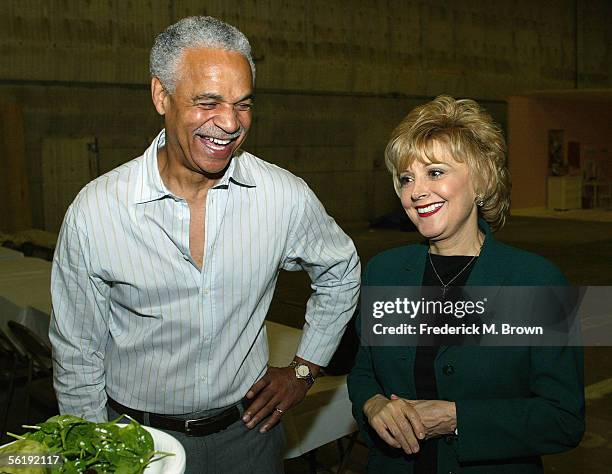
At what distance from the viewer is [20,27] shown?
10312 mm

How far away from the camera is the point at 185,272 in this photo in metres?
1.80

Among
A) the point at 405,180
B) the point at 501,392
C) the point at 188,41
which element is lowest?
the point at 501,392

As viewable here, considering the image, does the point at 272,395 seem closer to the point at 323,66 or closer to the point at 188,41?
the point at 188,41

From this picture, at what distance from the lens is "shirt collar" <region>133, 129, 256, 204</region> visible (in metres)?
1.81

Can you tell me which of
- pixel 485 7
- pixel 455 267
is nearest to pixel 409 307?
pixel 455 267

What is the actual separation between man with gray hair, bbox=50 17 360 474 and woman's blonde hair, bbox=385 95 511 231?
→ 1.25 ft

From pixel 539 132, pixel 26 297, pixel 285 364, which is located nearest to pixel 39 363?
pixel 26 297

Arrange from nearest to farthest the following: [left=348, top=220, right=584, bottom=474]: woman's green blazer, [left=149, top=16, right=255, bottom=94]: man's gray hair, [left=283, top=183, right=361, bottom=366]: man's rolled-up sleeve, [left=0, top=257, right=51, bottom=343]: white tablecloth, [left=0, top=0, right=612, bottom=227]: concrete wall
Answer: [left=348, top=220, right=584, bottom=474]: woman's green blazer → [left=149, top=16, right=255, bottom=94]: man's gray hair → [left=283, top=183, right=361, bottom=366]: man's rolled-up sleeve → [left=0, top=257, right=51, bottom=343]: white tablecloth → [left=0, top=0, right=612, bottom=227]: concrete wall

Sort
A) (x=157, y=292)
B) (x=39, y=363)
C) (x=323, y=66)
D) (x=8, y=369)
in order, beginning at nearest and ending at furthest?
(x=157, y=292) < (x=39, y=363) < (x=8, y=369) < (x=323, y=66)

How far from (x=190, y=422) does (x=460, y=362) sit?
27.3 inches

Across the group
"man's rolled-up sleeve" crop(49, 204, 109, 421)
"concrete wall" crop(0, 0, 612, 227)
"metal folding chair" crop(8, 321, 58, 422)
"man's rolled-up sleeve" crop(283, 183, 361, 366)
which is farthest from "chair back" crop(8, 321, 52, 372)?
"concrete wall" crop(0, 0, 612, 227)

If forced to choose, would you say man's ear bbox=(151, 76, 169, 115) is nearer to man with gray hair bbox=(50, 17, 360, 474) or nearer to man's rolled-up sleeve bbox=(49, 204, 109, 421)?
man with gray hair bbox=(50, 17, 360, 474)

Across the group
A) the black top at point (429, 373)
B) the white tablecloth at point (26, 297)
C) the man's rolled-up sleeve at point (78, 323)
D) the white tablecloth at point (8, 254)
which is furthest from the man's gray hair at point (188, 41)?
the white tablecloth at point (8, 254)

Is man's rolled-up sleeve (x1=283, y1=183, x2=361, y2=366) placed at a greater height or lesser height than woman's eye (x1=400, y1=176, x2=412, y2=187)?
lesser
